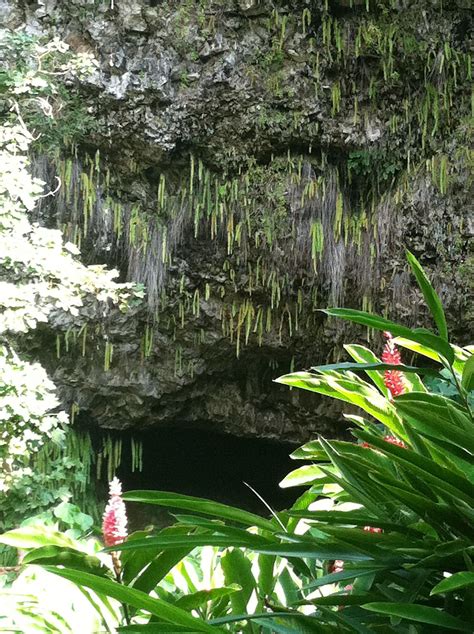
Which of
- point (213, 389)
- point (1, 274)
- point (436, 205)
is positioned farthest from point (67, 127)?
point (436, 205)

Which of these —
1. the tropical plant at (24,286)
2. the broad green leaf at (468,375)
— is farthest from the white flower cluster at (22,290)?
the broad green leaf at (468,375)

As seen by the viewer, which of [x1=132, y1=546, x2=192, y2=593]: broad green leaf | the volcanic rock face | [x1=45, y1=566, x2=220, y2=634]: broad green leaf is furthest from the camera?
the volcanic rock face

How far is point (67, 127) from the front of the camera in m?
3.47

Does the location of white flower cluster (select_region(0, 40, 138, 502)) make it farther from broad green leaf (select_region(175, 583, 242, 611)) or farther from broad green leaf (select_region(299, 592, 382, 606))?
broad green leaf (select_region(299, 592, 382, 606))

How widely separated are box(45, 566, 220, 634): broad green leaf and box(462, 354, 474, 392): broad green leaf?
39 cm

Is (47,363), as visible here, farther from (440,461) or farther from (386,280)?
(440,461)

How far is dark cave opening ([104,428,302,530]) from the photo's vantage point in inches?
167

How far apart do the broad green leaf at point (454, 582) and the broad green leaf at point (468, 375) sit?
0.21 meters

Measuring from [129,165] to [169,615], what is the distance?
11.1 ft

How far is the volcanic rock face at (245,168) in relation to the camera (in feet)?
11.4

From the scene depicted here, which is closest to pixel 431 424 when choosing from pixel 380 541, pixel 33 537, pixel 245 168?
pixel 380 541

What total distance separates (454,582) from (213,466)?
4.18 metres

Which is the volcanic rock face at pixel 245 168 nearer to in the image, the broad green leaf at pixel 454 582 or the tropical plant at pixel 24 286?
the tropical plant at pixel 24 286

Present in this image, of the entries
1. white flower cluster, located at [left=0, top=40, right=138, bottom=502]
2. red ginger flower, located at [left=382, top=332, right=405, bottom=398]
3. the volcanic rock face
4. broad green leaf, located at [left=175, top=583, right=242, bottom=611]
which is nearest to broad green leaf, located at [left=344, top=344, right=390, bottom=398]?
red ginger flower, located at [left=382, top=332, right=405, bottom=398]
